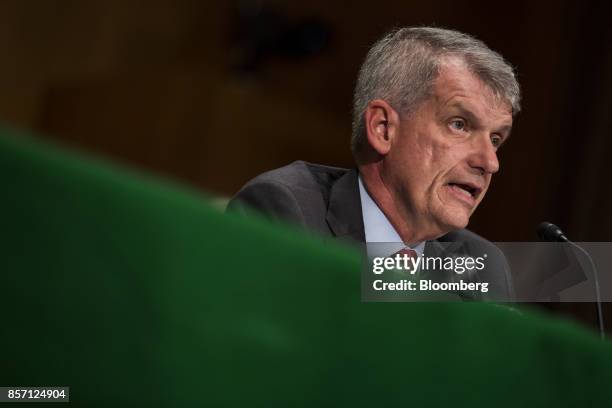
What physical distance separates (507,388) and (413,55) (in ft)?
2.06

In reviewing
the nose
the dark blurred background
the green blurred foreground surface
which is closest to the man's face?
the nose

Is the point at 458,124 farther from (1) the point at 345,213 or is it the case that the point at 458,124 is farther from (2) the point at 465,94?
(1) the point at 345,213

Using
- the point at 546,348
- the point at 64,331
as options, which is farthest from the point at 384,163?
the point at 64,331

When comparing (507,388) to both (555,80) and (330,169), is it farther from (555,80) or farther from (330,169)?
(555,80)

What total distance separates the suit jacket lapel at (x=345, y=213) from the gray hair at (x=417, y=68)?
0.09 m

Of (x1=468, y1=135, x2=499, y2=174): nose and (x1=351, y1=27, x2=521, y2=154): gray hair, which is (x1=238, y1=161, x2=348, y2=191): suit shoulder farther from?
(x1=468, y1=135, x2=499, y2=174): nose

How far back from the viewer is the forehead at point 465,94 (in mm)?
1389

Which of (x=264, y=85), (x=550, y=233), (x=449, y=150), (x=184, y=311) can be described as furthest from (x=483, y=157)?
(x=264, y=85)

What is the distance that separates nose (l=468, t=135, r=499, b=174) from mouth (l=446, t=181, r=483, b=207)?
0.03 m

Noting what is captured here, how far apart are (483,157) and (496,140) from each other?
0.19ft

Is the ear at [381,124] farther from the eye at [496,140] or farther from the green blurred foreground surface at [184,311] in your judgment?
the green blurred foreground surface at [184,311]

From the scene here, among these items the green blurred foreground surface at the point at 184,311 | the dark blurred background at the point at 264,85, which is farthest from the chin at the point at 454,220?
the dark blurred background at the point at 264,85

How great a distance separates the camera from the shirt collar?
142 centimetres

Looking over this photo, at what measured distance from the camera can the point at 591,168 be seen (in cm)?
368
